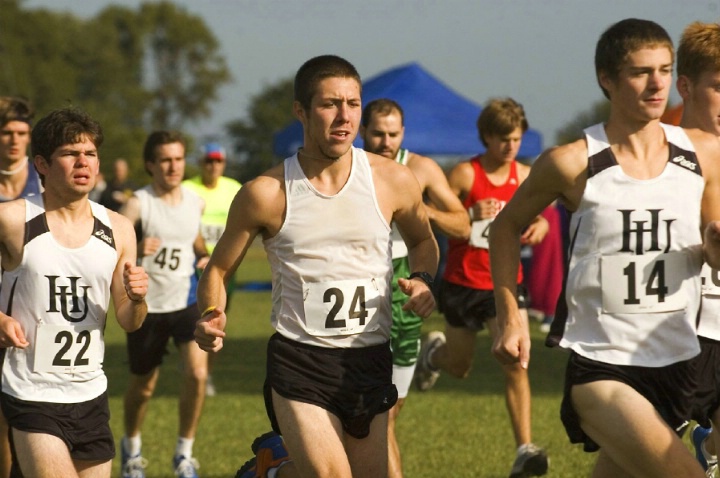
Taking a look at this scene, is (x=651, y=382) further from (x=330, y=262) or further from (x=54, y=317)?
(x=54, y=317)

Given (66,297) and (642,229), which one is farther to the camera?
(66,297)

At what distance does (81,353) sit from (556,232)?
634 inches

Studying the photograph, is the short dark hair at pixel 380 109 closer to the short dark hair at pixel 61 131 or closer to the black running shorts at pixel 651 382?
the short dark hair at pixel 61 131

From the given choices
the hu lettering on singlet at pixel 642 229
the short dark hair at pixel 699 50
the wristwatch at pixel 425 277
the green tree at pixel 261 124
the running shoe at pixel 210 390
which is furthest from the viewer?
the green tree at pixel 261 124

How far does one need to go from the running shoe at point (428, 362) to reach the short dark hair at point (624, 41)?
5.51 metres

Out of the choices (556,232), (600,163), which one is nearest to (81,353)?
(600,163)

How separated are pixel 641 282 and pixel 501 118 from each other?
4.39m

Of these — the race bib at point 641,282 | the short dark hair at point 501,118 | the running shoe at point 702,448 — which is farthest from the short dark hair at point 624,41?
the short dark hair at point 501,118

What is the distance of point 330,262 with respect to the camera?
18.8 ft

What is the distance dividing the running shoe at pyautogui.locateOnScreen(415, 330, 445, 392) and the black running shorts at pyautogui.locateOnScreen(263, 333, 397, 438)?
4743 millimetres

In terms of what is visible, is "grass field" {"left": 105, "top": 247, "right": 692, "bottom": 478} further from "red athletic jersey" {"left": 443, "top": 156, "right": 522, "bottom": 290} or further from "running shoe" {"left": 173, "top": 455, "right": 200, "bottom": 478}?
"red athletic jersey" {"left": 443, "top": 156, "right": 522, "bottom": 290}

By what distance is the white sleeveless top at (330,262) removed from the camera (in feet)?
18.8

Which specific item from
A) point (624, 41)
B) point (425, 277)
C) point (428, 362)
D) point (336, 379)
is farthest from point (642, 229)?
point (428, 362)

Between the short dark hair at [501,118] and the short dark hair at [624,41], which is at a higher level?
the short dark hair at [624,41]
